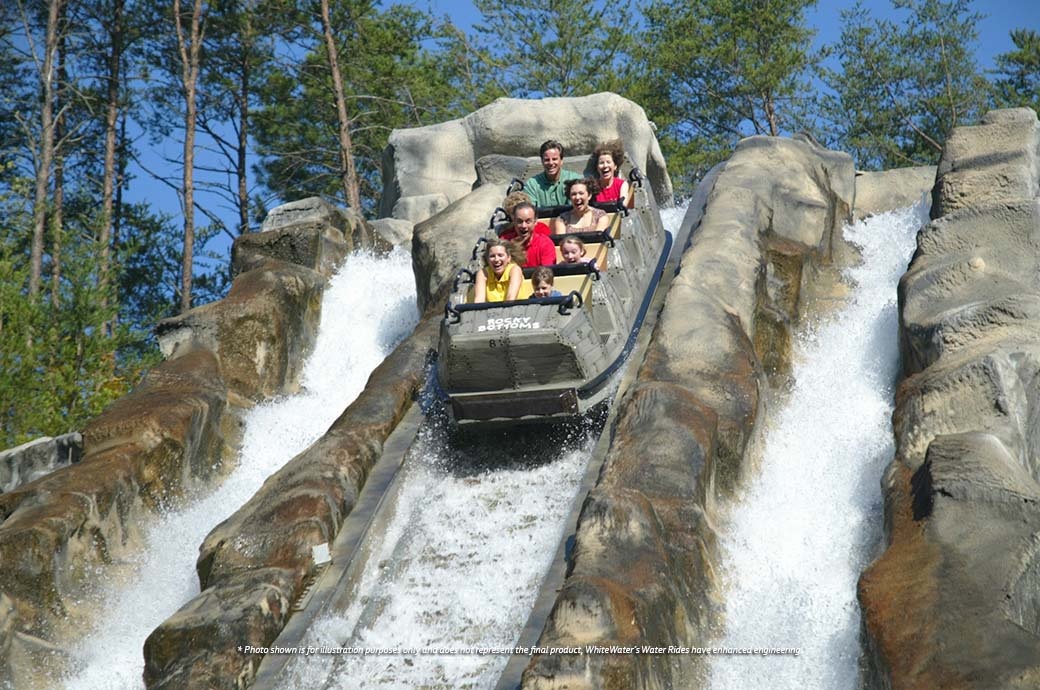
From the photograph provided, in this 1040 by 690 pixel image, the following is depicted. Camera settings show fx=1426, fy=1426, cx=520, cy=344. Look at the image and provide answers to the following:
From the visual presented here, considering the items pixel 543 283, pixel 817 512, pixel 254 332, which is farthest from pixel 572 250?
pixel 254 332

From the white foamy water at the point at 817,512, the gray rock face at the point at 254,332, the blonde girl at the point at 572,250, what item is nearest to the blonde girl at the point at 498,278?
the blonde girl at the point at 572,250

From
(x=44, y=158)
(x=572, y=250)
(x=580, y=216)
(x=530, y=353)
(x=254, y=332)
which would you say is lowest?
(x=254, y=332)

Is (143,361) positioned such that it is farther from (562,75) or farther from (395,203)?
(562,75)

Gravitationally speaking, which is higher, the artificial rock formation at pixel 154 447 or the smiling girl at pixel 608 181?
the smiling girl at pixel 608 181

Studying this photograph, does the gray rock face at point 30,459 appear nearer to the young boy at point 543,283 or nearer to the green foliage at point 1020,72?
the young boy at point 543,283

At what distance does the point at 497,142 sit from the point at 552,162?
6811mm

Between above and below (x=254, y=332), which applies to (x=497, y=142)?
above

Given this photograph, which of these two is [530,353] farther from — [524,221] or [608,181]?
[608,181]

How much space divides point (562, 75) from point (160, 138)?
1044cm

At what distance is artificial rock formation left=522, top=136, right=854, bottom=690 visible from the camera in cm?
880

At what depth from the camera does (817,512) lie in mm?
11406

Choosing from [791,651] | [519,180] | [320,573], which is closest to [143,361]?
[519,180]

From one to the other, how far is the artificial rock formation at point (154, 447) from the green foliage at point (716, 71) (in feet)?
60.3

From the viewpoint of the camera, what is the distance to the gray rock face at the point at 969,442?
7.82 metres
